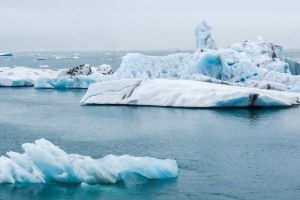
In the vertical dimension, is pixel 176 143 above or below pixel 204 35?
below

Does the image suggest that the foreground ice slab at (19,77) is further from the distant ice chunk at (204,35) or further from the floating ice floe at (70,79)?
the distant ice chunk at (204,35)

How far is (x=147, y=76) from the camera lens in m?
28.5

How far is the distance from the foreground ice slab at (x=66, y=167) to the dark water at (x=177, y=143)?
7.6 inches

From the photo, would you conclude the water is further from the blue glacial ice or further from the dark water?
the blue glacial ice

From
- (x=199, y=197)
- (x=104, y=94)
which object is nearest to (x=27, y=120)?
(x=104, y=94)

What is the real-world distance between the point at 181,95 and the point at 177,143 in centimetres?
745

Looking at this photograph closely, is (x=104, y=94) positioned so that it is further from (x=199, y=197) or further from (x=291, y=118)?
(x=199, y=197)

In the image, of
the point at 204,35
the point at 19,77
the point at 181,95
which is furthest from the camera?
the point at 19,77

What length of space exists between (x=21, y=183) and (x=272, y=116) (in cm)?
1201

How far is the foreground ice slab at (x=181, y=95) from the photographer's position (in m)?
21.0

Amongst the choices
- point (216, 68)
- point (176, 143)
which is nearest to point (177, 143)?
point (176, 143)

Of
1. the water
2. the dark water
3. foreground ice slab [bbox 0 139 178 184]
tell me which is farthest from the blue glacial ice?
foreground ice slab [bbox 0 139 178 184]

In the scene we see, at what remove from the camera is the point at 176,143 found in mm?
14492

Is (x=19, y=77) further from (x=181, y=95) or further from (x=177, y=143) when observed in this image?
(x=177, y=143)
